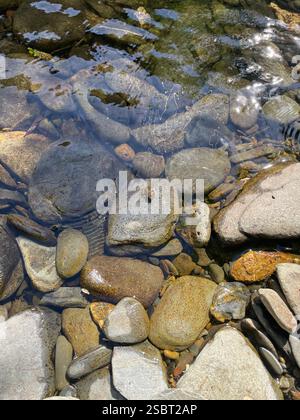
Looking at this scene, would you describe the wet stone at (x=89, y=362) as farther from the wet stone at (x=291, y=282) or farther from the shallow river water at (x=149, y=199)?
the wet stone at (x=291, y=282)

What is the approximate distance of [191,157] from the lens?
512 cm

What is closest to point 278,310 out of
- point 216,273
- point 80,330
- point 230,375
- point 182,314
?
point 230,375

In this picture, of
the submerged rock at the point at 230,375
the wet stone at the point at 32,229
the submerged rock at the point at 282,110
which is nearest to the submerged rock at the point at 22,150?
the wet stone at the point at 32,229

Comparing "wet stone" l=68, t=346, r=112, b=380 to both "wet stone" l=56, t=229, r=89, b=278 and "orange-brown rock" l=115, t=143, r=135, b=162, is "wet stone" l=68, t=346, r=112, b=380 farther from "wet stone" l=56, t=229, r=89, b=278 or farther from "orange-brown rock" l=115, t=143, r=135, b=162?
"orange-brown rock" l=115, t=143, r=135, b=162

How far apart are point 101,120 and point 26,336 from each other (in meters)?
3.22

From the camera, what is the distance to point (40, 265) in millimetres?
4520

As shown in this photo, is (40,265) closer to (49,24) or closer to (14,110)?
(14,110)

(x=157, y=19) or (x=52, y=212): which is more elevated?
(x=157, y=19)

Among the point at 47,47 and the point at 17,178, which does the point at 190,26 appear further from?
the point at 17,178

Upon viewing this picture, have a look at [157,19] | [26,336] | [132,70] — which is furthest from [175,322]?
[157,19]

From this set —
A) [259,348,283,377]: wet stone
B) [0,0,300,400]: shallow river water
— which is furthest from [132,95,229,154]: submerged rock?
[259,348,283,377]: wet stone

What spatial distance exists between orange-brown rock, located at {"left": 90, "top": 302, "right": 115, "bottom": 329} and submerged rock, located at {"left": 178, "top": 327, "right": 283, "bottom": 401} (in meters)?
1.14

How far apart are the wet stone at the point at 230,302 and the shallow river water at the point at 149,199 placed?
16mm

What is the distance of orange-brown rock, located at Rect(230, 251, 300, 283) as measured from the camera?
4.22m
